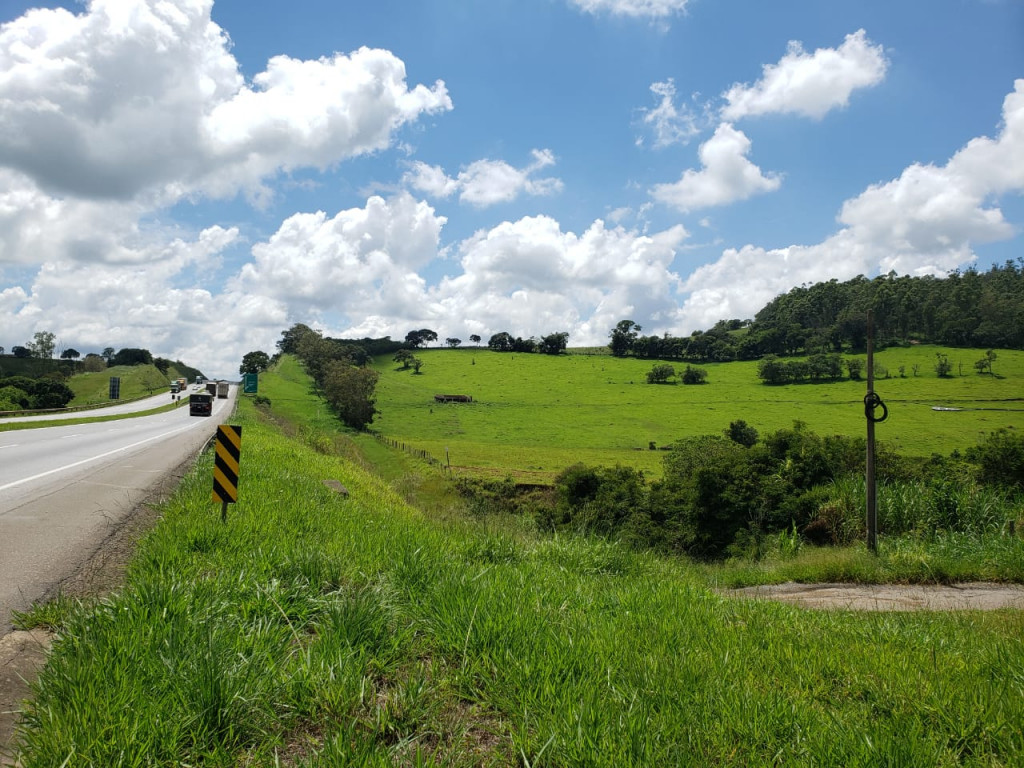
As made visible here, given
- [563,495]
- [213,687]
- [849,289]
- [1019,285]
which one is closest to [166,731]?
[213,687]

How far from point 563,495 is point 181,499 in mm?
35123

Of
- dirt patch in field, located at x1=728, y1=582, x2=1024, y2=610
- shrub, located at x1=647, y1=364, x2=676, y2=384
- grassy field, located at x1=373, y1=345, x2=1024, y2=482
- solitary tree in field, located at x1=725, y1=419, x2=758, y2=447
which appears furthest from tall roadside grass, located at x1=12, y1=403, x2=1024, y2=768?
shrub, located at x1=647, y1=364, x2=676, y2=384

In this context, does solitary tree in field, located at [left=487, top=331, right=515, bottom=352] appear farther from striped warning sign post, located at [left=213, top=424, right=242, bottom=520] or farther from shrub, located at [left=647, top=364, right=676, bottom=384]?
striped warning sign post, located at [left=213, top=424, right=242, bottom=520]

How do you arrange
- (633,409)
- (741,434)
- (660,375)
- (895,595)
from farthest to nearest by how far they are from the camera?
(660,375), (633,409), (741,434), (895,595)

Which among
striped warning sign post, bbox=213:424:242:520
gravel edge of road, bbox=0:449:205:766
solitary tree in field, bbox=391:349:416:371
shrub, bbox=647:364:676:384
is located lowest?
gravel edge of road, bbox=0:449:205:766

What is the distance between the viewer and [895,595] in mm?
8953

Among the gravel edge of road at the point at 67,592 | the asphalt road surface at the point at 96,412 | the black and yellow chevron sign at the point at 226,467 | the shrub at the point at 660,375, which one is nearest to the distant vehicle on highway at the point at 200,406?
the asphalt road surface at the point at 96,412

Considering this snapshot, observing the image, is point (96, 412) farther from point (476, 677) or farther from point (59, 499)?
point (476, 677)

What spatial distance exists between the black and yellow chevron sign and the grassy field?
48.0m

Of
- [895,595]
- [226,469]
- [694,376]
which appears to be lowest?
[895,595]

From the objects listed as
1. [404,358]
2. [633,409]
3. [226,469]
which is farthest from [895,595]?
[404,358]

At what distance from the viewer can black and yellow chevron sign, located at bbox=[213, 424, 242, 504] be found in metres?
7.51

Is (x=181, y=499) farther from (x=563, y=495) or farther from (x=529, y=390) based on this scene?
(x=529, y=390)

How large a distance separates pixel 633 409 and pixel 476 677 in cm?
9853
